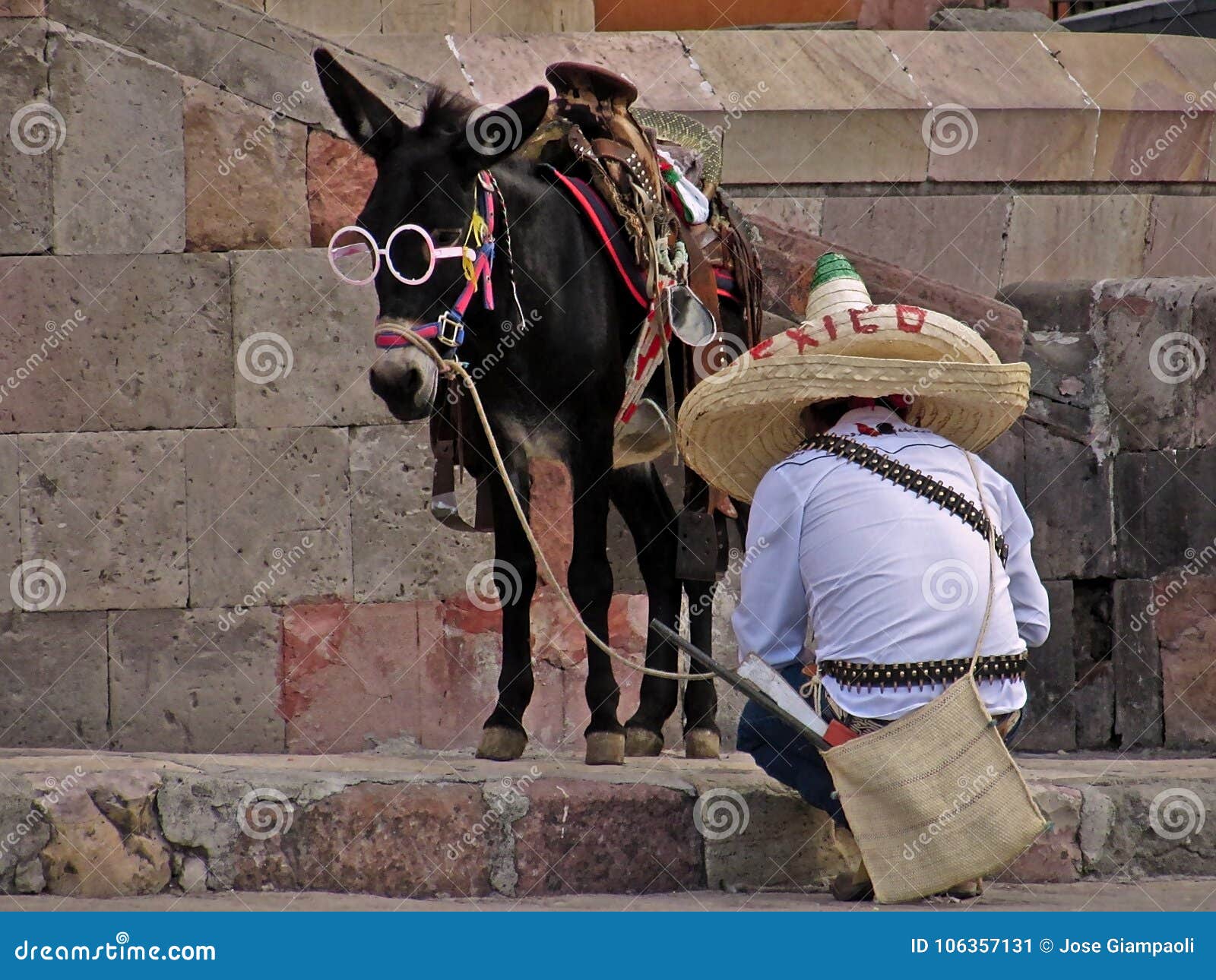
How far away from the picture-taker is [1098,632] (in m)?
7.27

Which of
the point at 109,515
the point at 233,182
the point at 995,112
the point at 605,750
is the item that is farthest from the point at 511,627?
the point at 995,112

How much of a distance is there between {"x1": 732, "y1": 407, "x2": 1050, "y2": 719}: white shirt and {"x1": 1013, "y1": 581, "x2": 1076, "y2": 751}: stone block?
2.55 metres

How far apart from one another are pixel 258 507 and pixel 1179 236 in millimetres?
5304

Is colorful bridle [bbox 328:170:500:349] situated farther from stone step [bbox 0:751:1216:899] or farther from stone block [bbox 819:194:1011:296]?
stone block [bbox 819:194:1011:296]

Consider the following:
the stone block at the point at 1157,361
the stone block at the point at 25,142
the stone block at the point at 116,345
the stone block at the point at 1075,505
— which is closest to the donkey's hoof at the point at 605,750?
the stone block at the point at 116,345

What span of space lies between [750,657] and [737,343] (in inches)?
76.5

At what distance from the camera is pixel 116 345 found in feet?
22.5

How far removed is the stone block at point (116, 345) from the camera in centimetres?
684

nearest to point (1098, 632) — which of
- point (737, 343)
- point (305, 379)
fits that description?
point (737, 343)

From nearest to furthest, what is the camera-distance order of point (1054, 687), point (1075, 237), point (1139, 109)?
point (1054, 687) → point (1075, 237) → point (1139, 109)

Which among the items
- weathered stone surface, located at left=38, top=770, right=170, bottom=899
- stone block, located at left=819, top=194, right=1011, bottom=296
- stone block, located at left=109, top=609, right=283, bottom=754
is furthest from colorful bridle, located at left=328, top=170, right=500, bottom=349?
stone block, located at left=819, top=194, right=1011, bottom=296

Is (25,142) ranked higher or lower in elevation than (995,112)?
lower

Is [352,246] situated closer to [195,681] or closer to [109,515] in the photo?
[109,515]

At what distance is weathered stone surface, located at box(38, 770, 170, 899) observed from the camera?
16.3 ft
